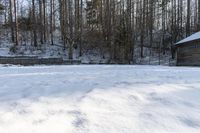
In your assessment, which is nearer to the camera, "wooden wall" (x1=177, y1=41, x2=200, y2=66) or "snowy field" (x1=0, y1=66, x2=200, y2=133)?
"snowy field" (x1=0, y1=66, x2=200, y2=133)

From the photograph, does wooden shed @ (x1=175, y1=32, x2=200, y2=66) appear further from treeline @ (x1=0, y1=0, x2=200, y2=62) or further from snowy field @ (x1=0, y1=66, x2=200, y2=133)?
snowy field @ (x1=0, y1=66, x2=200, y2=133)

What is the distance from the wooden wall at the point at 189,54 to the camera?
19748 millimetres

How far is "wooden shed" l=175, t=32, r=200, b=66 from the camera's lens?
19.7 metres

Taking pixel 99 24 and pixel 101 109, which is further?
pixel 99 24

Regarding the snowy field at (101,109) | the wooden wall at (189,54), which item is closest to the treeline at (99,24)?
the wooden wall at (189,54)

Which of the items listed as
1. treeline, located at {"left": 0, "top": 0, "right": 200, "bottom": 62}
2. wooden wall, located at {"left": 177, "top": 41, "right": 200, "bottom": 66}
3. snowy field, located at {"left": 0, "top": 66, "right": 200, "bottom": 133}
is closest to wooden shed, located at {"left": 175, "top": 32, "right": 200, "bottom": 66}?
wooden wall, located at {"left": 177, "top": 41, "right": 200, "bottom": 66}

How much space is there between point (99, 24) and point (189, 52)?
15.7m

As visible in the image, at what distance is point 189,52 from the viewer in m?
20.9

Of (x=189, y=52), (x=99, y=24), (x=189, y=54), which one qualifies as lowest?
(x=189, y=54)

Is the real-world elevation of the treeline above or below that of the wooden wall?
above

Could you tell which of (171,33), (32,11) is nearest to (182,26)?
(171,33)

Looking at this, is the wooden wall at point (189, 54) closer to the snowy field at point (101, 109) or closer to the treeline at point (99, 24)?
the treeline at point (99, 24)

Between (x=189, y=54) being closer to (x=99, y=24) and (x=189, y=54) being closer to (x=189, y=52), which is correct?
(x=189, y=52)

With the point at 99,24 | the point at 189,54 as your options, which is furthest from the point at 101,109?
the point at 99,24
